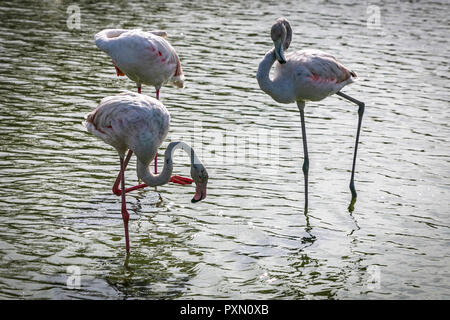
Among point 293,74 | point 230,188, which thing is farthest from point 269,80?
point 230,188

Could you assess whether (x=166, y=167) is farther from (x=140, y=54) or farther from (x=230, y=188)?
(x=140, y=54)

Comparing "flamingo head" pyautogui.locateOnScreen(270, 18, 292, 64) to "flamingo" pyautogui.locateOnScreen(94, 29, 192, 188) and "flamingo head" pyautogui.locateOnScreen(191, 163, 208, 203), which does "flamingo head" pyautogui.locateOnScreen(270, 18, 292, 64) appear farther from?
"flamingo head" pyautogui.locateOnScreen(191, 163, 208, 203)

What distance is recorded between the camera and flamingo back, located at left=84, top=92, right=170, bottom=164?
22.4 ft

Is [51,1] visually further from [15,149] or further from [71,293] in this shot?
[71,293]

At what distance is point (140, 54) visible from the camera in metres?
8.41

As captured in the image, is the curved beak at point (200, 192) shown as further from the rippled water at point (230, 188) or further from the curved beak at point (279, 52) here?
the curved beak at point (279, 52)

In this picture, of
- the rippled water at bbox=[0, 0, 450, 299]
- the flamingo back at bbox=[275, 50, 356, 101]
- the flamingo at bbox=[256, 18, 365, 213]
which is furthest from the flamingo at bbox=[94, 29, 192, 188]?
the flamingo back at bbox=[275, 50, 356, 101]

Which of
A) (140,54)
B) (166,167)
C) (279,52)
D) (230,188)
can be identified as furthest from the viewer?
(230,188)

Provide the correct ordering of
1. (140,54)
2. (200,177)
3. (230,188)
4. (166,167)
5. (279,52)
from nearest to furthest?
1. (200,177)
2. (166,167)
3. (279,52)
4. (140,54)
5. (230,188)

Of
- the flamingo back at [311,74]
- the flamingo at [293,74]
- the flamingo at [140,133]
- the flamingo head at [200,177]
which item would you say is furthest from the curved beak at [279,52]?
the flamingo head at [200,177]

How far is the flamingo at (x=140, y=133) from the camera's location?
6812 mm

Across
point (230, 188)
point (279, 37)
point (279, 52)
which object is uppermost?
point (279, 37)

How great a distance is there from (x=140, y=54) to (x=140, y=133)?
191 centimetres
